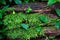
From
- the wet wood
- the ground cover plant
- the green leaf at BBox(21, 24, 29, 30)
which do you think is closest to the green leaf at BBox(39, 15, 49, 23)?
the ground cover plant

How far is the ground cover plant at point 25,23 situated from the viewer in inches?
125

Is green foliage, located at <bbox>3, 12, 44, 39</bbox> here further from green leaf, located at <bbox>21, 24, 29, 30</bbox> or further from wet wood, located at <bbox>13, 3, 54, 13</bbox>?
wet wood, located at <bbox>13, 3, 54, 13</bbox>

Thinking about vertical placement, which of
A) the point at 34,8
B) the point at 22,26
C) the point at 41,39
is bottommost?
the point at 41,39

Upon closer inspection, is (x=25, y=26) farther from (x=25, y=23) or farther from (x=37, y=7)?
(x=37, y=7)

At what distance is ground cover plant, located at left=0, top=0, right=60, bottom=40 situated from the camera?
318 centimetres

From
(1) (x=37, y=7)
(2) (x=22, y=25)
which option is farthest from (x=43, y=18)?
(2) (x=22, y=25)

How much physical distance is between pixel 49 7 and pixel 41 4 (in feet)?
0.72

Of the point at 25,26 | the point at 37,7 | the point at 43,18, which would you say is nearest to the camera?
the point at 25,26

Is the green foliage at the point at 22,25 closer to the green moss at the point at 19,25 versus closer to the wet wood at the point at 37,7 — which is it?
the green moss at the point at 19,25

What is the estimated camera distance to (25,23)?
3.29m

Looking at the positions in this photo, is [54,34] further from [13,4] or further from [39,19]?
[13,4]

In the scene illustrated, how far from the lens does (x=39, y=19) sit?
335 cm

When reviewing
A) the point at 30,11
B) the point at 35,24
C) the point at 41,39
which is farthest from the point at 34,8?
the point at 41,39

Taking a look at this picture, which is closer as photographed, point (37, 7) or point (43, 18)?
point (43, 18)
